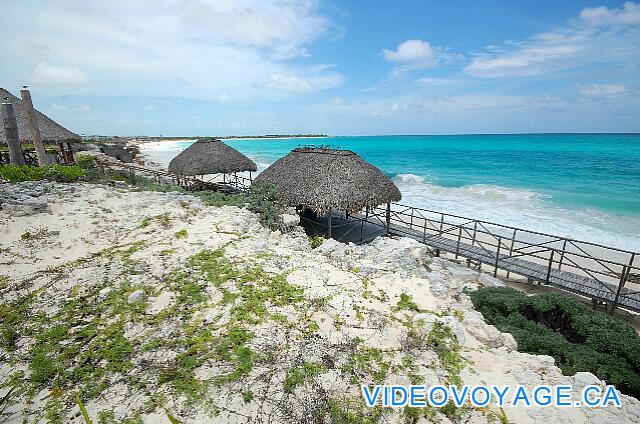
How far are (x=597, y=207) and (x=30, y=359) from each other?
85.5 ft

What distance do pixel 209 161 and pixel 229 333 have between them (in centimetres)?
1367

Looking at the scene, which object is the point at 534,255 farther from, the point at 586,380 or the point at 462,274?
the point at 586,380

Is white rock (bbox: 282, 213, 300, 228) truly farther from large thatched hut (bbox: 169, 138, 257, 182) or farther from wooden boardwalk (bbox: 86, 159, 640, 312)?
large thatched hut (bbox: 169, 138, 257, 182)

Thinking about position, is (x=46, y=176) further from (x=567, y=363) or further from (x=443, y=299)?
(x=567, y=363)

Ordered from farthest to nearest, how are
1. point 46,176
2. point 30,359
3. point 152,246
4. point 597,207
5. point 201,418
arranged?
1. point 597,207
2. point 46,176
3. point 152,246
4. point 30,359
5. point 201,418

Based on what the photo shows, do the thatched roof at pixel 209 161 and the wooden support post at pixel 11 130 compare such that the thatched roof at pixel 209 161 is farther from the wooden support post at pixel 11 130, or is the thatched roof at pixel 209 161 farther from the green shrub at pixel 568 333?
the green shrub at pixel 568 333

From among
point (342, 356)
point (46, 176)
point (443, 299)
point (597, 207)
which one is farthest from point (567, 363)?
point (597, 207)

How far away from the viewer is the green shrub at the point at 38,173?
10867mm

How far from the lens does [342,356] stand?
424cm

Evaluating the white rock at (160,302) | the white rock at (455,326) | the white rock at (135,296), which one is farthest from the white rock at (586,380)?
the white rock at (135,296)

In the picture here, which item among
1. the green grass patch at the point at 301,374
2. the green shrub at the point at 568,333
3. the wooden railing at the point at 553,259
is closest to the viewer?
the green grass patch at the point at 301,374

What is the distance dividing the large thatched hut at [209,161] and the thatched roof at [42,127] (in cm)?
559

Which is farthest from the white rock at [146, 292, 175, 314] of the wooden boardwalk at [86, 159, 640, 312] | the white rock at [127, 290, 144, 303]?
the wooden boardwalk at [86, 159, 640, 312]

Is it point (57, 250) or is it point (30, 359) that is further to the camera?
point (57, 250)
